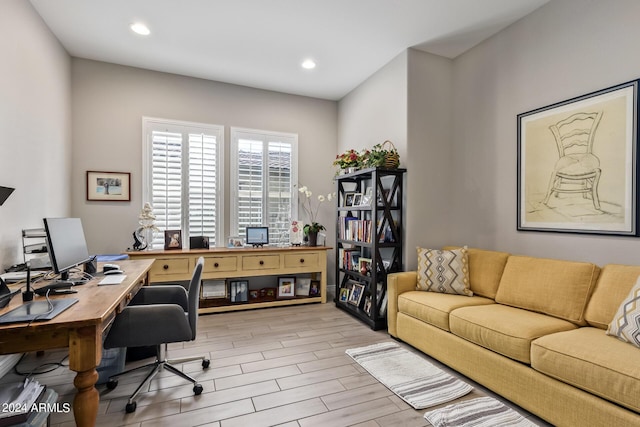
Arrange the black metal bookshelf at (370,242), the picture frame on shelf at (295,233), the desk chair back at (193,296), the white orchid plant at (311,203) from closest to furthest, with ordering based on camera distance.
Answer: the desk chair back at (193,296)
the black metal bookshelf at (370,242)
the picture frame on shelf at (295,233)
the white orchid plant at (311,203)

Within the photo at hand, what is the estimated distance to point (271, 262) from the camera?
13.5 ft

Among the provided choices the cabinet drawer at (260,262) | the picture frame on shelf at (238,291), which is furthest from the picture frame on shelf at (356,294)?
the picture frame on shelf at (238,291)

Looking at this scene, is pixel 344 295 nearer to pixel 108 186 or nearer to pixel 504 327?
pixel 504 327

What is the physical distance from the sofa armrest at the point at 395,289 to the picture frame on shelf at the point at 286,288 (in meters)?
1.58

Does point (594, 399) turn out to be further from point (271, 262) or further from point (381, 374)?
point (271, 262)

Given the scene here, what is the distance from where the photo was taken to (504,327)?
210cm

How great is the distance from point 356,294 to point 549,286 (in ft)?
6.55

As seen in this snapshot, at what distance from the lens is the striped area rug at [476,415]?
1.83 m

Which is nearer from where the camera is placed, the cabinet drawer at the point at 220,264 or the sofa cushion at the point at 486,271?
the sofa cushion at the point at 486,271

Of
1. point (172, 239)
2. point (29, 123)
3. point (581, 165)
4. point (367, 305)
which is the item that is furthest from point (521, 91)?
point (29, 123)

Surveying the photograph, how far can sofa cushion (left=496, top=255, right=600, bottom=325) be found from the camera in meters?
2.22

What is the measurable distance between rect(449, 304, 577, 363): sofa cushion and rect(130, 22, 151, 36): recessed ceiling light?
3903 millimetres

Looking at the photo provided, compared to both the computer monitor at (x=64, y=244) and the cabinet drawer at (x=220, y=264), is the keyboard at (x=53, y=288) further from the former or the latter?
the cabinet drawer at (x=220, y=264)

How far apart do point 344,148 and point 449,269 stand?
8.39ft
